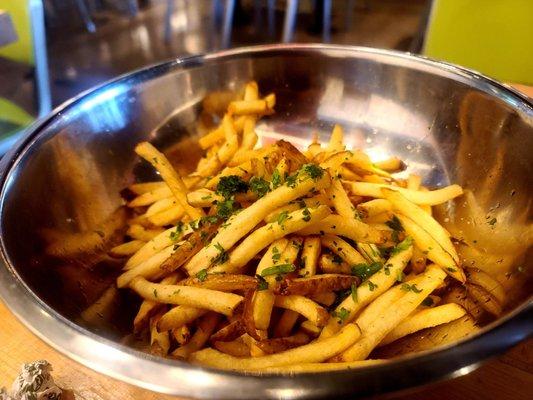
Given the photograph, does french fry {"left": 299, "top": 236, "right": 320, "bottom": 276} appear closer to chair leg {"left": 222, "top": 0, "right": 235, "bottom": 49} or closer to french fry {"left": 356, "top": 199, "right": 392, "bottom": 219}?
french fry {"left": 356, "top": 199, "right": 392, "bottom": 219}

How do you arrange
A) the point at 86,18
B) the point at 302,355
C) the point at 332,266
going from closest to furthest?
the point at 302,355, the point at 332,266, the point at 86,18

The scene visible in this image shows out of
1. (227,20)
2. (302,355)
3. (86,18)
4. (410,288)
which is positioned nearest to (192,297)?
(302,355)

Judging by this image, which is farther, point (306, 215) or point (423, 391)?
point (306, 215)

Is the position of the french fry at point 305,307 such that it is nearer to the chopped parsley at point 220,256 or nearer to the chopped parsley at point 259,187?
the chopped parsley at point 220,256

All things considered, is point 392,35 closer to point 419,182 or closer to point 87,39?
point 87,39

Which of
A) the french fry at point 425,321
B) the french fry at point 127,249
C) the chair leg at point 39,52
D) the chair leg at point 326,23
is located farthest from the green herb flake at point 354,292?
the chair leg at point 326,23

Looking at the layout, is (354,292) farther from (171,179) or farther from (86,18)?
(86,18)
